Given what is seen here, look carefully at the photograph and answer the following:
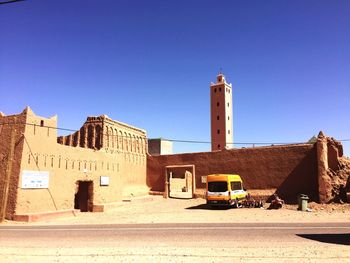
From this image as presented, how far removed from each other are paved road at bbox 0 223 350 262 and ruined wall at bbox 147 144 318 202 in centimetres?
1496

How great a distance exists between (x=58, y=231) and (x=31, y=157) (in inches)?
283

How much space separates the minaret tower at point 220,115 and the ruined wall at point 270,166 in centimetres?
3378

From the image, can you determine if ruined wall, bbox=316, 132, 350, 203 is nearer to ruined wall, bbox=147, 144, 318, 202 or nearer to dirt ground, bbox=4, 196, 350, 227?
ruined wall, bbox=147, 144, 318, 202

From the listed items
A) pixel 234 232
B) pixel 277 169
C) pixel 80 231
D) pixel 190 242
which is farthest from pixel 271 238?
pixel 277 169

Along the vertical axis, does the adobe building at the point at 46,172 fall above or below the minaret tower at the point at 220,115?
below

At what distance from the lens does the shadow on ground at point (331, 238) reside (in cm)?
1262

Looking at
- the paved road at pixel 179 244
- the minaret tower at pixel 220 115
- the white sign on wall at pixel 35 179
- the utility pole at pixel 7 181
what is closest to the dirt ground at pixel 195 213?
the utility pole at pixel 7 181

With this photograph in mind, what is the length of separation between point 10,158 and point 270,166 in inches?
878

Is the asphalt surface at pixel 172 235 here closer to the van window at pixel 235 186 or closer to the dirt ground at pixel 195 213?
the dirt ground at pixel 195 213

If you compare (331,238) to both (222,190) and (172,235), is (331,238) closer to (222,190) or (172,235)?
(172,235)

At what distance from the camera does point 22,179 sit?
20.8 m

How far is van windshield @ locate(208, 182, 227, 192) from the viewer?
90.2 feet

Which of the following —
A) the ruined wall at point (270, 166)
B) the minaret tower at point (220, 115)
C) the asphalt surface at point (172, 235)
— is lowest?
the asphalt surface at point (172, 235)

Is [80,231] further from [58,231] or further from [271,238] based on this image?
[271,238]
